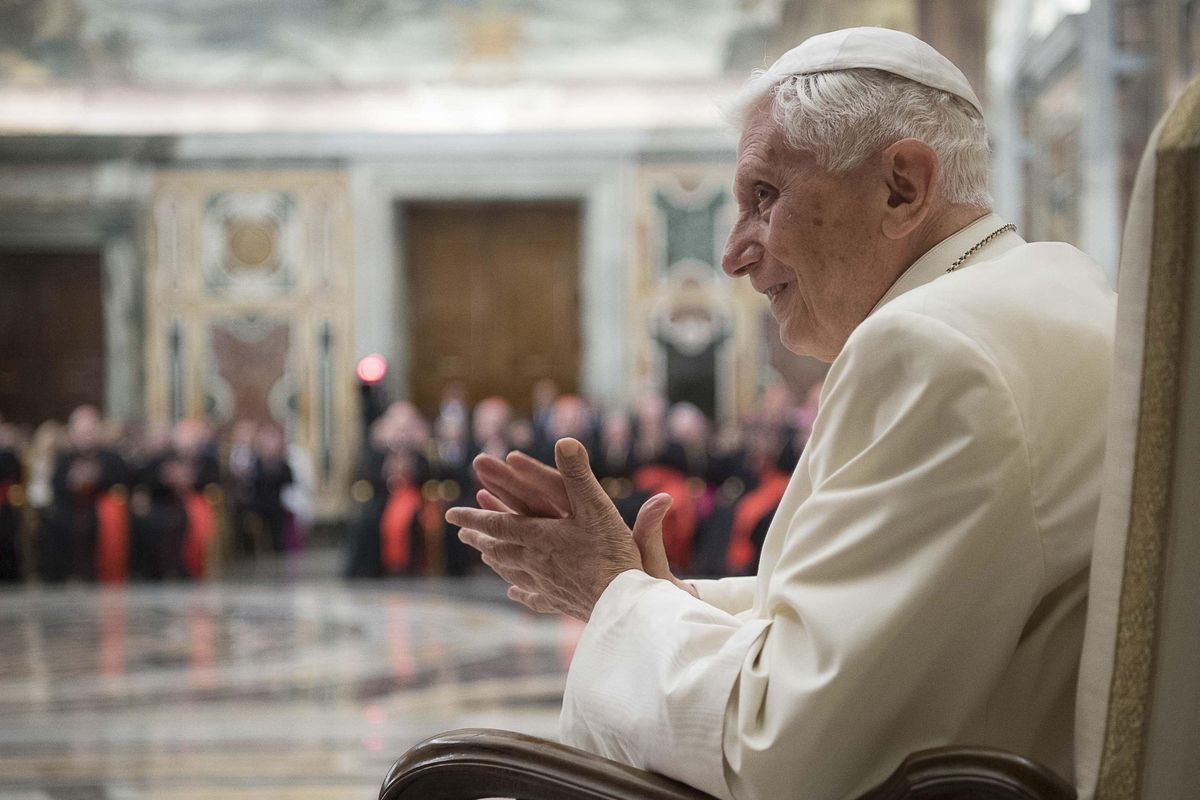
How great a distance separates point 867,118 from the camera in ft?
4.68

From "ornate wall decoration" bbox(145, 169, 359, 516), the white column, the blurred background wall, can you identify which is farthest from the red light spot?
the white column

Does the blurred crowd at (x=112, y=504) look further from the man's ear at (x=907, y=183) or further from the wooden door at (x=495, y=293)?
the man's ear at (x=907, y=183)

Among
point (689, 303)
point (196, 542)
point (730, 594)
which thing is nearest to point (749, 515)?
point (196, 542)

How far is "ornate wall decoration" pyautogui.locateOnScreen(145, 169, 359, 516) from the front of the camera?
1400cm

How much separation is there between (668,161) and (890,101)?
41.6 feet

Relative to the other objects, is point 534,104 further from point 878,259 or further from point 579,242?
point 878,259

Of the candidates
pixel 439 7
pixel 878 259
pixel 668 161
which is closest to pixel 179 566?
pixel 439 7

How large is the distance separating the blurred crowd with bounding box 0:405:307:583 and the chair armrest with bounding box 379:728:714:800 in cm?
957

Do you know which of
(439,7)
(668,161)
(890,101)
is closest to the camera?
(890,101)

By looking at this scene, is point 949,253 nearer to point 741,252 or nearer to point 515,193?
point 741,252

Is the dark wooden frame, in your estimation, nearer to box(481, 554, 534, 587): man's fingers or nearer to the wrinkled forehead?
box(481, 554, 534, 587): man's fingers

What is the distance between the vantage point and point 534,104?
1413 cm

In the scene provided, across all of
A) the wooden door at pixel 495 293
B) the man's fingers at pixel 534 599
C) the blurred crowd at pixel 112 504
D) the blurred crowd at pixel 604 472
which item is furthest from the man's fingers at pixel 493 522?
the wooden door at pixel 495 293

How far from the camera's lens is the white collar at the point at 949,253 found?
147 centimetres
